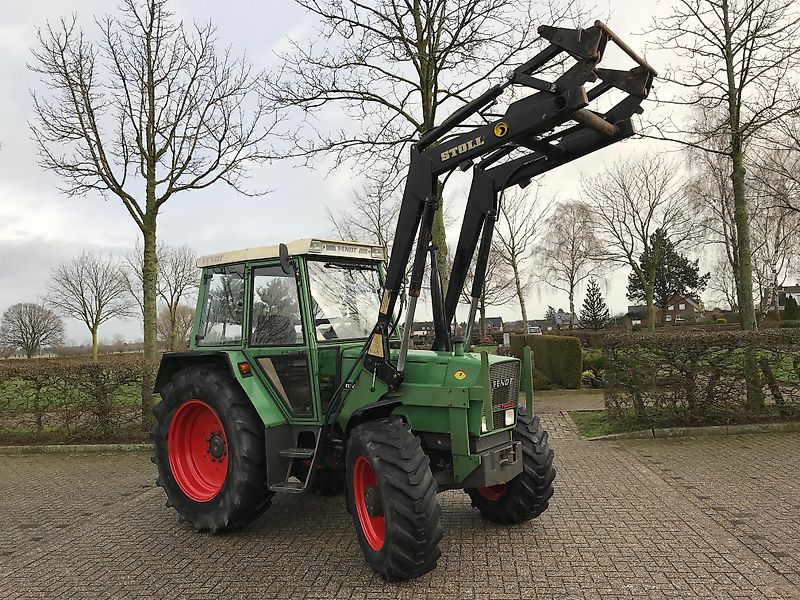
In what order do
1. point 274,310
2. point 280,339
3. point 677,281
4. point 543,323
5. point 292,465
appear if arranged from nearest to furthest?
point 292,465, point 280,339, point 274,310, point 677,281, point 543,323

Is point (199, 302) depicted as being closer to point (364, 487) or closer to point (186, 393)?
point (186, 393)

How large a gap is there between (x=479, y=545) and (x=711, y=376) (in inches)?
225

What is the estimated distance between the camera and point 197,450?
240 inches

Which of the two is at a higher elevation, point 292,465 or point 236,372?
point 236,372

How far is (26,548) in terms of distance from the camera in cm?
538

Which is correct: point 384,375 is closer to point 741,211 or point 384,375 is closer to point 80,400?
point 80,400

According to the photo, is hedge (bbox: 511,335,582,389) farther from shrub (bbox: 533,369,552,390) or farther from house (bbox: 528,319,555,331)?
house (bbox: 528,319,555,331)

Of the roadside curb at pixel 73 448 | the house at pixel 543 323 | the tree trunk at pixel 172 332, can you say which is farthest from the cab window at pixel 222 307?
the house at pixel 543 323

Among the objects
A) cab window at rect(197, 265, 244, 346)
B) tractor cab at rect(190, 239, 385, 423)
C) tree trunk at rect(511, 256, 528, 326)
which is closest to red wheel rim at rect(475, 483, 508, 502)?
tractor cab at rect(190, 239, 385, 423)

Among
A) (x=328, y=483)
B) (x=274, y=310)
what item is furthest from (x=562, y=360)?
(x=274, y=310)

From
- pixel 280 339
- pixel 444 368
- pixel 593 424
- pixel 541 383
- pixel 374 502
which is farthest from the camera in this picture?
pixel 541 383

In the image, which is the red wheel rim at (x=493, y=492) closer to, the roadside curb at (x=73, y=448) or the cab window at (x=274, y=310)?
the cab window at (x=274, y=310)

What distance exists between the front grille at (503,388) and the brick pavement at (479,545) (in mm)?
1031

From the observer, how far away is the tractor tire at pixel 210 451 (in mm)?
5254
